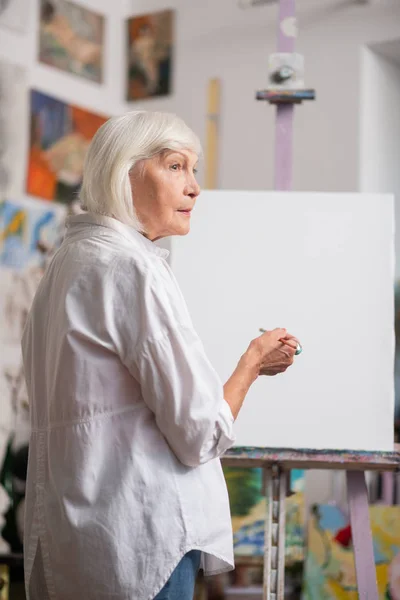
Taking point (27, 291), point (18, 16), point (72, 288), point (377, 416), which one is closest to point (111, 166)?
point (72, 288)

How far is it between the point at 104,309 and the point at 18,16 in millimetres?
2538

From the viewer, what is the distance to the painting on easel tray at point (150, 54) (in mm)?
3830

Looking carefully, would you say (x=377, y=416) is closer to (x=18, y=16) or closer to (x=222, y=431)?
(x=222, y=431)

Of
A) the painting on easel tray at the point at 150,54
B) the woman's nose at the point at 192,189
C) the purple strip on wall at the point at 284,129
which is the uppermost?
the painting on easel tray at the point at 150,54

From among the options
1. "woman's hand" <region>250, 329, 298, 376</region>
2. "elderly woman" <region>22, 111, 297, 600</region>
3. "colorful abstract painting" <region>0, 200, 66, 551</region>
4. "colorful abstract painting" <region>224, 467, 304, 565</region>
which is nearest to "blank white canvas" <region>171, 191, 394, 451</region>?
"woman's hand" <region>250, 329, 298, 376</region>

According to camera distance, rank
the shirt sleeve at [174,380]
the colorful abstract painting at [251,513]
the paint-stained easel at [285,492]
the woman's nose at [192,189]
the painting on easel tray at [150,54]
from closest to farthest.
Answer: the shirt sleeve at [174,380] < the woman's nose at [192,189] < the paint-stained easel at [285,492] < the colorful abstract painting at [251,513] < the painting on easel tray at [150,54]

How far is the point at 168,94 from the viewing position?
3.82 meters

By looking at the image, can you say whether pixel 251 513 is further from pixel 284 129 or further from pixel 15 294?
pixel 284 129

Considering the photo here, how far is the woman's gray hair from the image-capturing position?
1.35 m

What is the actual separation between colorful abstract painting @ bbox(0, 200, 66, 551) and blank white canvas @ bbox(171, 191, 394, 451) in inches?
56.5

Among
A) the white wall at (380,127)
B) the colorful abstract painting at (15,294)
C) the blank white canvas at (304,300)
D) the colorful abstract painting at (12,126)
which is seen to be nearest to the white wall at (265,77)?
the white wall at (380,127)

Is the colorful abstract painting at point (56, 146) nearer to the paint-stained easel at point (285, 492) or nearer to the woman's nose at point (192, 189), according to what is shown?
the paint-stained easel at point (285, 492)

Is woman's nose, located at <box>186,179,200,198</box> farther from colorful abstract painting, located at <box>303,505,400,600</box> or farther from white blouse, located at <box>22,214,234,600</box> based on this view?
colorful abstract painting, located at <box>303,505,400,600</box>

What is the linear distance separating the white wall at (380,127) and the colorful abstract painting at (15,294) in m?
1.23
